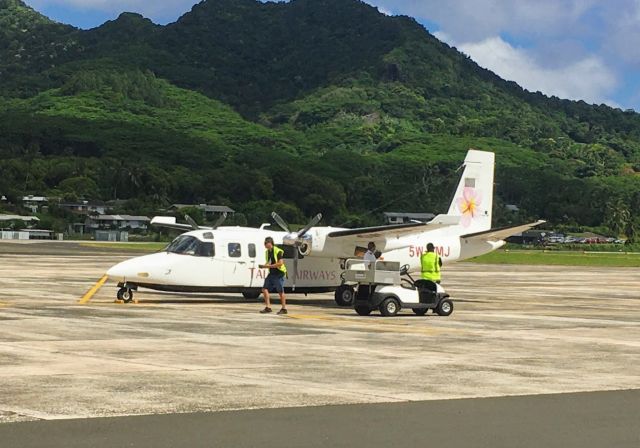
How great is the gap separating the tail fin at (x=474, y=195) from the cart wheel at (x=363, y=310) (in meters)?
9.55

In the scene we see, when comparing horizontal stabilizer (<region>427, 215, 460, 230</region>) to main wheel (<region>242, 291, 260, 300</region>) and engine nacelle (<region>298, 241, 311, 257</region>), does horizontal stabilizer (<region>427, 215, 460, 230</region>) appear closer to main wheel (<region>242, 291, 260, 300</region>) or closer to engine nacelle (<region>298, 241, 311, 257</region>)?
engine nacelle (<region>298, 241, 311, 257</region>)

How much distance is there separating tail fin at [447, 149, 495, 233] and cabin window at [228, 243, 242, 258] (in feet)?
28.2

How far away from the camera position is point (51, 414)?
35.8 ft

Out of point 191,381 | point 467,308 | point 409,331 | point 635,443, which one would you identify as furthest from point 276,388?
point 467,308

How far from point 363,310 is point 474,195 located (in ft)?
34.3

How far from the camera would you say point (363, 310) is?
88.5 feet

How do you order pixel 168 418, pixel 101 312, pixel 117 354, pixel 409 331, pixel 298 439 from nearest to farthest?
pixel 298 439 < pixel 168 418 < pixel 117 354 < pixel 409 331 < pixel 101 312

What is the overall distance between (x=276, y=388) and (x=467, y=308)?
18609 millimetres

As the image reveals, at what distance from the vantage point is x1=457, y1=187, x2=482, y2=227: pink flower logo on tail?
35750mm

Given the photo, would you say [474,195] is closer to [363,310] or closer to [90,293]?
[363,310]

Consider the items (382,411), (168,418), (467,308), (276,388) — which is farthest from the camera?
(467,308)

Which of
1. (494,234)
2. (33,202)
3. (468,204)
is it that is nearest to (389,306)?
(494,234)

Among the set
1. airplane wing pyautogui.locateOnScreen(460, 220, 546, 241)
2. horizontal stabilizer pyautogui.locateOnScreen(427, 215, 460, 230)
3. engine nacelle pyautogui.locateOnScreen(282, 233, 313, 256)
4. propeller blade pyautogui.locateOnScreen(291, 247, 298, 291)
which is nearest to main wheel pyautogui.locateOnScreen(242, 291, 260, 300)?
propeller blade pyautogui.locateOnScreen(291, 247, 298, 291)

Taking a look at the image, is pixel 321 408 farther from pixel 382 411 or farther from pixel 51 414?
pixel 51 414
